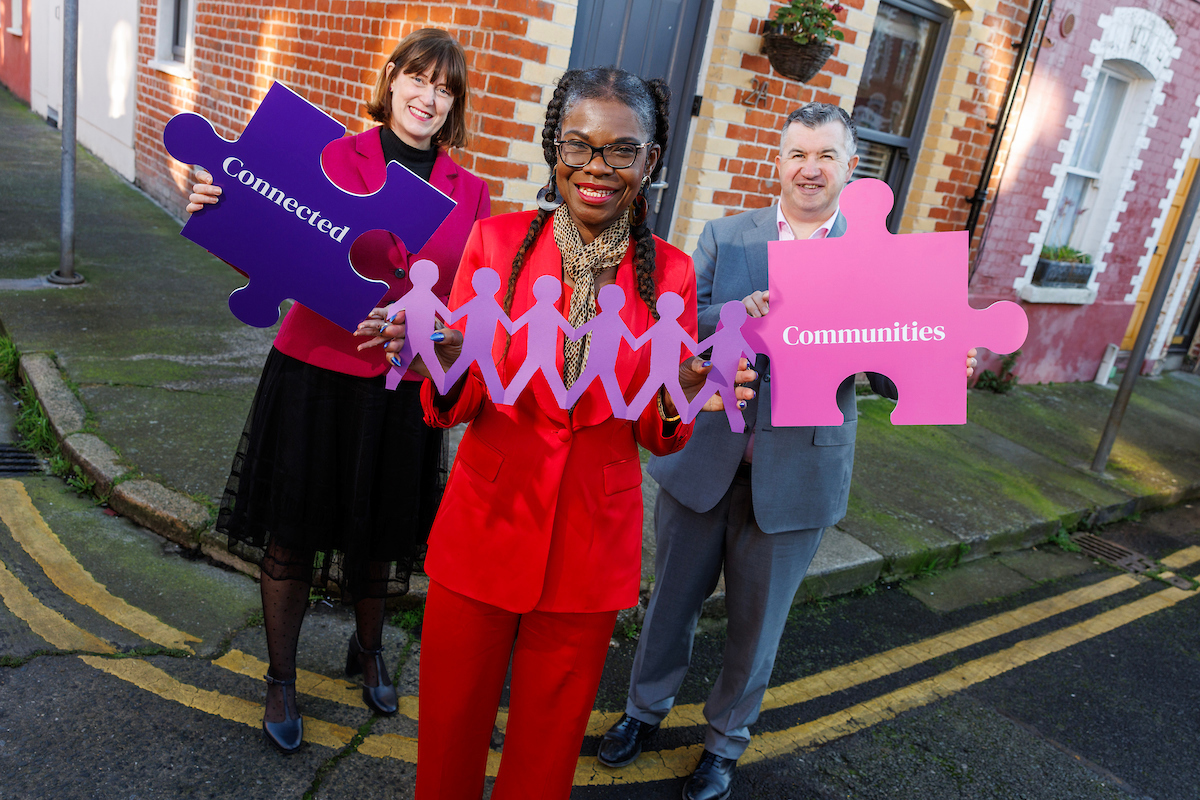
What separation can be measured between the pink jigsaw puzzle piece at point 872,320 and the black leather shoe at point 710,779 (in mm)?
1351

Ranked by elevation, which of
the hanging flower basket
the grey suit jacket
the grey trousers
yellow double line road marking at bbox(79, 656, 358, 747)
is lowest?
yellow double line road marking at bbox(79, 656, 358, 747)

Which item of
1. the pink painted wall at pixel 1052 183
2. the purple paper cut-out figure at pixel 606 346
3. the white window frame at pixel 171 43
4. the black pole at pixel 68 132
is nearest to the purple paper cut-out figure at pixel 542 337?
the purple paper cut-out figure at pixel 606 346

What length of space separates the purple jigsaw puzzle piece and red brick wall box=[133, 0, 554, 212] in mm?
2774

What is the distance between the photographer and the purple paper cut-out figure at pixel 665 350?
1.69 m

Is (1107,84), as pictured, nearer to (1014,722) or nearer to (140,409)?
(1014,722)

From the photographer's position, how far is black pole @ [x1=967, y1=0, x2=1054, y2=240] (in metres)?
7.00

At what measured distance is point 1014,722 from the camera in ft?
11.1

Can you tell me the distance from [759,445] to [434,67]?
4.86 feet

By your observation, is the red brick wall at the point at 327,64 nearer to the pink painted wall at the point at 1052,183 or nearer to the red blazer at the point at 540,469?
the red blazer at the point at 540,469

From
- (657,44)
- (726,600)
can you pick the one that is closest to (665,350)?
(726,600)

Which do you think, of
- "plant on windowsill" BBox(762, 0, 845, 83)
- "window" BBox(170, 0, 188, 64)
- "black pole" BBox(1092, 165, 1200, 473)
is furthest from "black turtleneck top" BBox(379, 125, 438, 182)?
"window" BBox(170, 0, 188, 64)

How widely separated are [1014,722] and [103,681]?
351 cm

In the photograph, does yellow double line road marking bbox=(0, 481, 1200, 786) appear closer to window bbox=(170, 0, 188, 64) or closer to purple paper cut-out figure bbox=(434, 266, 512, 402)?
purple paper cut-out figure bbox=(434, 266, 512, 402)

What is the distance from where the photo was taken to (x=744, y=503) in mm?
2506
